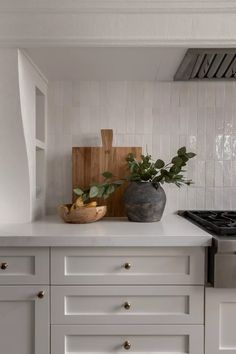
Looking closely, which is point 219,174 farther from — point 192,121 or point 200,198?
point 192,121

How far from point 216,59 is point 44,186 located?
3.34 feet

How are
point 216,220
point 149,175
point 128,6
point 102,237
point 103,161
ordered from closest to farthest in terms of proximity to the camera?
point 102,237
point 128,6
point 216,220
point 149,175
point 103,161

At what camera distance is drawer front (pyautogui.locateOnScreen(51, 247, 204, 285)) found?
116cm

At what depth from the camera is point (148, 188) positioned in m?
1.48

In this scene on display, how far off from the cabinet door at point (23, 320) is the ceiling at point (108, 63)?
3.06 ft

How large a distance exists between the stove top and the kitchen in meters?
0.05

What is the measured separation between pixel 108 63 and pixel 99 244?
2.68ft

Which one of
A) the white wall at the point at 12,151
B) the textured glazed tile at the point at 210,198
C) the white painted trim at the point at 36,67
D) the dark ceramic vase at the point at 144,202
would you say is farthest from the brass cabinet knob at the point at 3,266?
the textured glazed tile at the point at 210,198

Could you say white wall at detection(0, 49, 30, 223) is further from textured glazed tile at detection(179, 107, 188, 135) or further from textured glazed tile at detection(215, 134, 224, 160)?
textured glazed tile at detection(215, 134, 224, 160)

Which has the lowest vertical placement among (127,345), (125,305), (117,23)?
(127,345)

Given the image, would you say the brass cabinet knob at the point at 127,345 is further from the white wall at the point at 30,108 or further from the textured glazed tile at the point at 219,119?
the textured glazed tile at the point at 219,119

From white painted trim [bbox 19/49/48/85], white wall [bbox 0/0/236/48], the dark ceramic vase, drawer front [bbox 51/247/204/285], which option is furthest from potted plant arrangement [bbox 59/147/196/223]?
white painted trim [bbox 19/49/48/85]

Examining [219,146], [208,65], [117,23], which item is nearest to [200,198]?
[219,146]

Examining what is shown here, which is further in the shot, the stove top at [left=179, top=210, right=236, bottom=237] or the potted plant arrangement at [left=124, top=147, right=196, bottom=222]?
the potted plant arrangement at [left=124, top=147, right=196, bottom=222]
